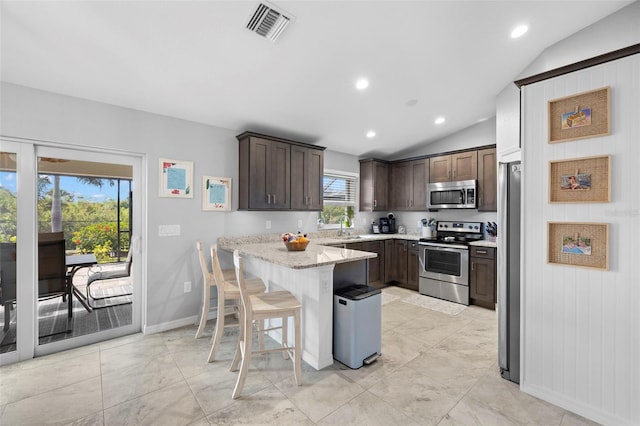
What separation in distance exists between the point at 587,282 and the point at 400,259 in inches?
135

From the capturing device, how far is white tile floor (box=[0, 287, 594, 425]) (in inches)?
74.1

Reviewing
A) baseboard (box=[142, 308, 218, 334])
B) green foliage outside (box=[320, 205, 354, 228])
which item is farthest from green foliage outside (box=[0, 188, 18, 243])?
green foliage outside (box=[320, 205, 354, 228])

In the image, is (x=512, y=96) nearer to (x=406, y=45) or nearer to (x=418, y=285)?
(x=406, y=45)

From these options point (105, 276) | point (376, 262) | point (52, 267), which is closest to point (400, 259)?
point (376, 262)

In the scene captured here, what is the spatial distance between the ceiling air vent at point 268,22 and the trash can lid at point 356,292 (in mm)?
2288

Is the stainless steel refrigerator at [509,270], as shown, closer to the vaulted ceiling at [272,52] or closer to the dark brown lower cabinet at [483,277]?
the vaulted ceiling at [272,52]

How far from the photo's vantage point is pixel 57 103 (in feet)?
8.81

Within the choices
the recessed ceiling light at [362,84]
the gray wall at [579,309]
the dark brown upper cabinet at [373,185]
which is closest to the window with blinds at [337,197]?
the dark brown upper cabinet at [373,185]

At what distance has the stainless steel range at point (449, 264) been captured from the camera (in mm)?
4332

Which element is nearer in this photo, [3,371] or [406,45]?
[3,371]

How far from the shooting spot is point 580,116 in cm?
188

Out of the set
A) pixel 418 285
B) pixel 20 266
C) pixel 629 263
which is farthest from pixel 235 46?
pixel 418 285

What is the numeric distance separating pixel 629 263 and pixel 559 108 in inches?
42.8

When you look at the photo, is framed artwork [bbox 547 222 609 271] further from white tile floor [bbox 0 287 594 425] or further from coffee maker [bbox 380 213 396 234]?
coffee maker [bbox 380 213 396 234]
